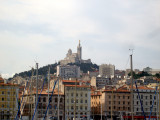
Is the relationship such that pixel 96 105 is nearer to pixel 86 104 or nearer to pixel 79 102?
pixel 86 104

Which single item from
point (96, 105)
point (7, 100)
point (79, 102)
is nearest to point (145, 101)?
point (96, 105)

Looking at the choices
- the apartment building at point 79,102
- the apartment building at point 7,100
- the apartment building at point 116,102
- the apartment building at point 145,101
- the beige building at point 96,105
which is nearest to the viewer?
the apartment building at point 7,100

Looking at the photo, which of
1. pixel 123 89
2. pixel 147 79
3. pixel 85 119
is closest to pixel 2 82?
pixel 85 119

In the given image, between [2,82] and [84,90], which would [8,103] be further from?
[84,90]

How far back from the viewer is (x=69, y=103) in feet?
333

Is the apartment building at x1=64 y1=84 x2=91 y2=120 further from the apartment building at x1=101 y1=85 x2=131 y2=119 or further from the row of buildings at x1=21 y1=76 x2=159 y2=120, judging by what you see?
the apartment building at x1=101 y1=85 x2=131 y2=119

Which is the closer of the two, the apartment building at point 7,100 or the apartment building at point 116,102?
the apartment building at point 7,100

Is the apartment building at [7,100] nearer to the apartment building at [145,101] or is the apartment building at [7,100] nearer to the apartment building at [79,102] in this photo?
the apartment building at [79,102]

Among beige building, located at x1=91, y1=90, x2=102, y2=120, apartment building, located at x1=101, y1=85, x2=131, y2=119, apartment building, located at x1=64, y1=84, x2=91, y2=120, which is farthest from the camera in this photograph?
beige building, located at x1=91, y1=90, x2=102, y2=120

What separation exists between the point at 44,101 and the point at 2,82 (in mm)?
13111

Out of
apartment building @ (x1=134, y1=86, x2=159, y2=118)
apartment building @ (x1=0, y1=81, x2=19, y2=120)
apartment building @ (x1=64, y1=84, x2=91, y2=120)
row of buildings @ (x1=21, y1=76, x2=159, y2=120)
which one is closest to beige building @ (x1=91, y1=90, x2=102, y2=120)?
row of buildings @ (x1=21, y1=76, x2=159, y2=120)

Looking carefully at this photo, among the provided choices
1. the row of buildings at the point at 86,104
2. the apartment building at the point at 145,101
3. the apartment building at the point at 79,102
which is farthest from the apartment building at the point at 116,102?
the apartment building at the point at 79,102

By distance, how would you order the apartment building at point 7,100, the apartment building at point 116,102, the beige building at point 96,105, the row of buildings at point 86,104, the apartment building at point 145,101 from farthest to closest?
1. the apartment building at point 145,101
2. the beige building at point 96,105
3. the apartment building at point 116,102
4. the row of buildings at point 86,104
5. the apartment building at point 7,100

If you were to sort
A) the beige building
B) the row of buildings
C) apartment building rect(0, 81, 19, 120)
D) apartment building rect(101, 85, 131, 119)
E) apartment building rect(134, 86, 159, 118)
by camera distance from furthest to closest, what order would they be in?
apartment building rect(134, 86, 159, 118) < the beige building < apartment building rect(101, 85, 131, 119) < the row of buildings < apartment building rect(0, 81, 19, 120)
